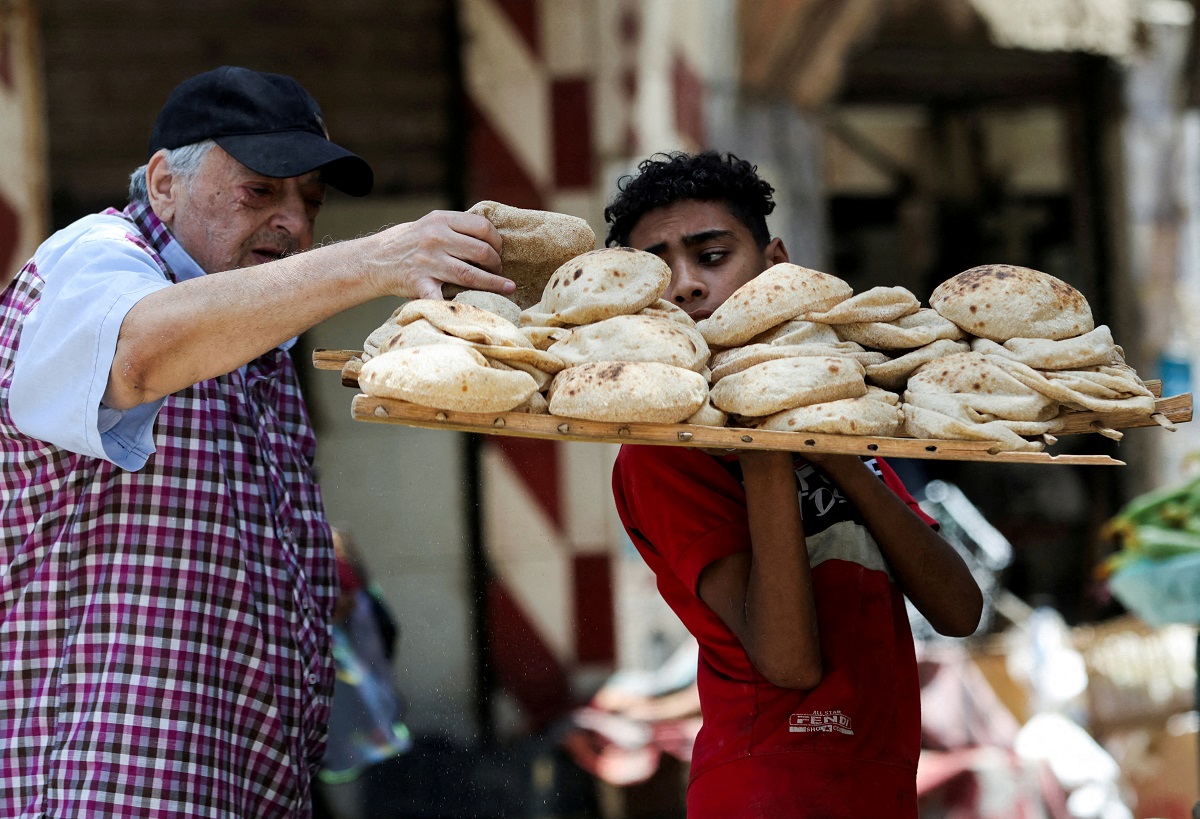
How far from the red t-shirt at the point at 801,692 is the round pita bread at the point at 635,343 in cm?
30

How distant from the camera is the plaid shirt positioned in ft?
6.95

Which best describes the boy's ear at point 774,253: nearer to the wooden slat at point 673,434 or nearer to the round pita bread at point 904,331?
the round pita bread at point 904,331

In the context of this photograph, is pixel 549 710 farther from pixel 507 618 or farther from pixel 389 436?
pixel 389 436

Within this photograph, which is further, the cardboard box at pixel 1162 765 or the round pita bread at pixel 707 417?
the cardboard box at pixel 1162 765

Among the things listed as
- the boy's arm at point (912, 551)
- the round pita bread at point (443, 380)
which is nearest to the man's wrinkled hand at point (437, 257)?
the round pita bread at point (443, 380)

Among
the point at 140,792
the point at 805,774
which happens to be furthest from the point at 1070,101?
the point at 140,792

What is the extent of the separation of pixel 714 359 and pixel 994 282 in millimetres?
449

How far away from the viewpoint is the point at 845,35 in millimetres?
5047

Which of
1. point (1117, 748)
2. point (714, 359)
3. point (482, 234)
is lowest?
point (1117, 748)

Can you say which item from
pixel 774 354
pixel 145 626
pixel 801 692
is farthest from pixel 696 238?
pixel 145 626

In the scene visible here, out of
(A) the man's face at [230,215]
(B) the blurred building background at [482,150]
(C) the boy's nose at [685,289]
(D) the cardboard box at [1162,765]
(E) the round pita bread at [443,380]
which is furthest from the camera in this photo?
(D) the cardboard box at [1162,765]

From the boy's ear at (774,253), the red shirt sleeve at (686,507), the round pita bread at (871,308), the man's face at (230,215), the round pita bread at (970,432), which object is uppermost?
the man's face at (230,215)

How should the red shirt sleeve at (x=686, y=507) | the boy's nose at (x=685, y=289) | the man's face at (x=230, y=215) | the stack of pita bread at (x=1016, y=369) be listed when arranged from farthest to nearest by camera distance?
the man's face at (x=230, y=215) → the boy's nose at (x=685, y=289) → the red shirt sleeve at (x=686, y=507) → the stack of pita bread at (x=1016, y=369)

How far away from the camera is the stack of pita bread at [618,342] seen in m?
1.75
